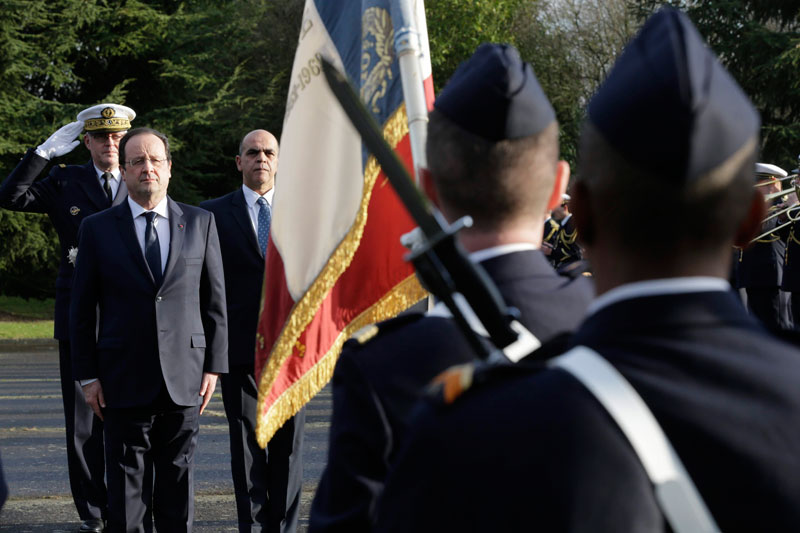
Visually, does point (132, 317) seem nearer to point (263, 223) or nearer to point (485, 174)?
point (263, 223)

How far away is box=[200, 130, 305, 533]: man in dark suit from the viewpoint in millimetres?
5223

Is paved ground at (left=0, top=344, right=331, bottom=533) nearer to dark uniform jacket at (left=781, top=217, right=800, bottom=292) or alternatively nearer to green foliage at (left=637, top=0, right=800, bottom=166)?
dark uniform jacket at (left=781, top=217, right=800, bottom=292)

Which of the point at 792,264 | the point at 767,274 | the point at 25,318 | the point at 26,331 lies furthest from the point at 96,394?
the point at 25,318

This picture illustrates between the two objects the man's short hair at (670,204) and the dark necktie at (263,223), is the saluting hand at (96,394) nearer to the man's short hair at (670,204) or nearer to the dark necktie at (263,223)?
the dark necktie at (263,223)

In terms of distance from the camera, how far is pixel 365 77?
3.59 metres

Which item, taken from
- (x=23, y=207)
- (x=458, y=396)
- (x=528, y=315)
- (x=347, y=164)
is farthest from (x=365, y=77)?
(x=23, y=207)

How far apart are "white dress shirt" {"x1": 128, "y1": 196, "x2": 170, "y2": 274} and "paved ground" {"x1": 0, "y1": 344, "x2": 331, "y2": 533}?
1525mm

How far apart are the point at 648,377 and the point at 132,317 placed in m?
3.97

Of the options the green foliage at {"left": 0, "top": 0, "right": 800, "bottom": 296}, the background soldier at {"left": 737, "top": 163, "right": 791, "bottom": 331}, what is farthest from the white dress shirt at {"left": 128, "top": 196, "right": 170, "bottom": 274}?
the green foliage at {"left": 0, "top": 0, "right": 800, "bottom": 296}

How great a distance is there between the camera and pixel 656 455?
105cm

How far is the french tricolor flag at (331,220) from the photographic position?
355 centimetres

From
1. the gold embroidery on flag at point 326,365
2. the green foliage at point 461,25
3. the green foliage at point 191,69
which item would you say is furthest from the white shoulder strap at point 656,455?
the green foliage at point 461,25

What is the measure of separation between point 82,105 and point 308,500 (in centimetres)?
2091

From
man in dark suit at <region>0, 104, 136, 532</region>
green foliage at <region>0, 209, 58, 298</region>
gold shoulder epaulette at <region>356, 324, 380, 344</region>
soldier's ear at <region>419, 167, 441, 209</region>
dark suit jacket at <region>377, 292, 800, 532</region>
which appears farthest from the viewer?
green foliage at <region>0, 209, 58, 298</region>
